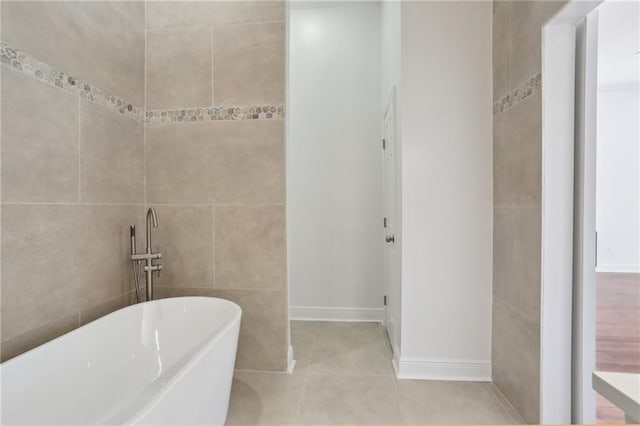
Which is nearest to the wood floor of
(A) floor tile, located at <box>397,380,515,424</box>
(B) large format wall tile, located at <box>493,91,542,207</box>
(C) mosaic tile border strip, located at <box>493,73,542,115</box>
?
(A) floor tile, located at <box>397,380,515,424</box>

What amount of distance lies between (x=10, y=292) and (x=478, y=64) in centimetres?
276

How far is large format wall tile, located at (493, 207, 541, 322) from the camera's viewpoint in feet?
5.01

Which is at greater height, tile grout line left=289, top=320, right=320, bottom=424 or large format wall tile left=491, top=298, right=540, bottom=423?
large format wall tile left=491, top=298, right=540, bottom=423

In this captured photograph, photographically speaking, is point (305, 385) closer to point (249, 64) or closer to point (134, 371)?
point (134, 371)

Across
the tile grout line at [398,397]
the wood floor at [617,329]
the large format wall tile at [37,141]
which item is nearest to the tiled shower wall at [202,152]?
the large format wall tile at [37,141]

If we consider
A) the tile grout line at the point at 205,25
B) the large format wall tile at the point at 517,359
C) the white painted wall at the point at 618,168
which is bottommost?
the large format wall tile at the point at 517,359

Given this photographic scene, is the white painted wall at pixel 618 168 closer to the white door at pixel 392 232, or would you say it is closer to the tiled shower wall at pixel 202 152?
the white door at pixel 392 232

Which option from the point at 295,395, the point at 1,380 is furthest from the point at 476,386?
the point at 1,380

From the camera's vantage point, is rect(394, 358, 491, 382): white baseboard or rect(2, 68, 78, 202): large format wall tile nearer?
rect(2, 68, 78, 202): large format wall tile

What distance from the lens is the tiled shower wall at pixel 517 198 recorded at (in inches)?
59.9

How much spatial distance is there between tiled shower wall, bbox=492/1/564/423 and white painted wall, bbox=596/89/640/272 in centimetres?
34

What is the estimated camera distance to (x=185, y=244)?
2158mm

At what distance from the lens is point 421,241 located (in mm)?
2043

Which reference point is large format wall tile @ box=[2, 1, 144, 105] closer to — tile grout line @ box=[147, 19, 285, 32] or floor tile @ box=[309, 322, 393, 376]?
tile grout line @ box=[147, 19, 285, 32]
